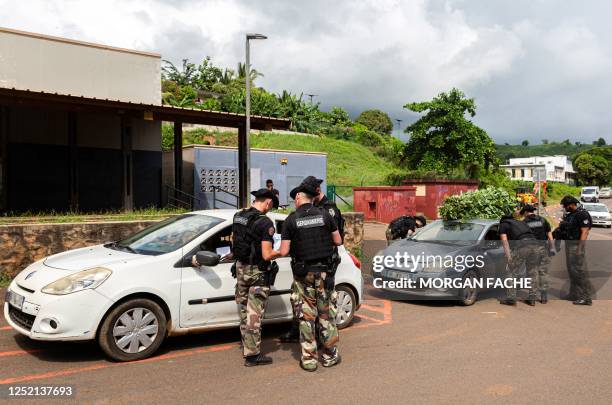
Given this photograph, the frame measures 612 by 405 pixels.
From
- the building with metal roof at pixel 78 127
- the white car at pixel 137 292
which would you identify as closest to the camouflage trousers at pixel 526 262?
the white car at pixel 137 292

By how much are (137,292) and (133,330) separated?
1.25 ft

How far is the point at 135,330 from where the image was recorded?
5180mm

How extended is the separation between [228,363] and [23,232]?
5665 mm

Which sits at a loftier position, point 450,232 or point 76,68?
point 76,68

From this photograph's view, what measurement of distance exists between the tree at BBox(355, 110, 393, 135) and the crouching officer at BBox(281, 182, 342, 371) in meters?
81.7

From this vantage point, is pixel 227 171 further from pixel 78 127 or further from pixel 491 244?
pixel 491 244

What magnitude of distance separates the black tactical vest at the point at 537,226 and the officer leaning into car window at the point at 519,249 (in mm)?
122

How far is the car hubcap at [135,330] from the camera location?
16.7 feet

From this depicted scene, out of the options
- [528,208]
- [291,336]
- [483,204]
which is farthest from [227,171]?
[291,336]

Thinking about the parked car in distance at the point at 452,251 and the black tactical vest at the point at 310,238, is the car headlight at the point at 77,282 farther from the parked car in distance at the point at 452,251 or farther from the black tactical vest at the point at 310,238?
the parked car in distance at the point at 452,251

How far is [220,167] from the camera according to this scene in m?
21.7

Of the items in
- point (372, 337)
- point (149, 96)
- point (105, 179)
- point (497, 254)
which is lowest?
point (372, 337)

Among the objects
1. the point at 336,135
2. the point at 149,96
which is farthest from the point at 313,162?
the point at 336,135

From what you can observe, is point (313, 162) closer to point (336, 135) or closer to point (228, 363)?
point (228, 363)
